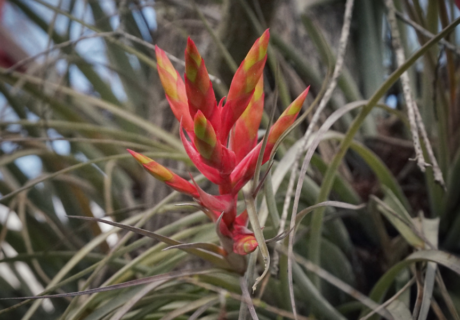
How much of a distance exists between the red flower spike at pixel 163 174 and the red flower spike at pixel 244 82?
2.0 inches

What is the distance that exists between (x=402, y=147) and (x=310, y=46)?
1.06 feet

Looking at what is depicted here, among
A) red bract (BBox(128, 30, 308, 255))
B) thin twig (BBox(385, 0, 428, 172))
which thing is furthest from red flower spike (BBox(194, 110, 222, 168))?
thin twig (BBox(385, 0, 428, 172))

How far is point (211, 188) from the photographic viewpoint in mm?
698

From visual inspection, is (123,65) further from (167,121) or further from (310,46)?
(310,46)

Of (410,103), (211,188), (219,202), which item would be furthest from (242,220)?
(211,188)

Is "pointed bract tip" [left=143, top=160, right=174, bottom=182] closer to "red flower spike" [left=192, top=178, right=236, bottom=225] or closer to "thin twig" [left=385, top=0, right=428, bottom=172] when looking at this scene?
"red flower spike" [left=192, top=178, right=236, bottom=225]

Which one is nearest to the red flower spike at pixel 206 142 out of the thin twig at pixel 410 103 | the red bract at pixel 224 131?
the red bract at pixel 224 131

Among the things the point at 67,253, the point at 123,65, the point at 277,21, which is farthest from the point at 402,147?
the point at 123,65

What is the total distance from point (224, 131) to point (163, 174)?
0.06 meters

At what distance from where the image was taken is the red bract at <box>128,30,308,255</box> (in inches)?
10.3

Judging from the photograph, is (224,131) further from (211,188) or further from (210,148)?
(211,188)

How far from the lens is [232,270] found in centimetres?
36

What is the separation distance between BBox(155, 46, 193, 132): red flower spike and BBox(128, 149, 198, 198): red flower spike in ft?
0.14

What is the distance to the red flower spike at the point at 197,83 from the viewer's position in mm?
248
